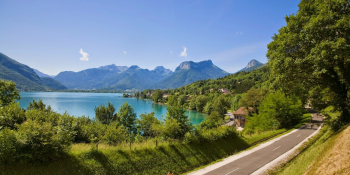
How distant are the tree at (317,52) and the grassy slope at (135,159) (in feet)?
38.0

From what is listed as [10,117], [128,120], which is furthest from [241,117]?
[10,117]

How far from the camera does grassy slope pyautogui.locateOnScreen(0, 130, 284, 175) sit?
13250mm

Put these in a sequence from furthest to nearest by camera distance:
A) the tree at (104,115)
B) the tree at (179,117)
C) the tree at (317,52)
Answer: the tree at (104,115)
the tree at (179,117)
the tree at (317,52)

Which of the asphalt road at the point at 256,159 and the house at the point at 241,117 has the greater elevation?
the asphalt road at the point at 256,159

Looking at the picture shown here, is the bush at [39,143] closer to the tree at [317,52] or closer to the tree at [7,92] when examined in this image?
the tree at [317,52]

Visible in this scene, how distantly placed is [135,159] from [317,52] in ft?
59.6

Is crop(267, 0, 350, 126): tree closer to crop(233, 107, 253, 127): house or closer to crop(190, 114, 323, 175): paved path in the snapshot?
crop(190, 114, 323, 175): paved path

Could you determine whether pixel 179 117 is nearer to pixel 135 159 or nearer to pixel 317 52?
pixel 135 159

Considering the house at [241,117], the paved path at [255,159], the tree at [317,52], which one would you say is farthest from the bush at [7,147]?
the house at [241,117]

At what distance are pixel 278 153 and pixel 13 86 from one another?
50440 millimetres

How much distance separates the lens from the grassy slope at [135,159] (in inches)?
522

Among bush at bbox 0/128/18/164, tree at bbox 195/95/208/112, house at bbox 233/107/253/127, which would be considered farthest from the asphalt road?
tree at bbox 195/95/208/112

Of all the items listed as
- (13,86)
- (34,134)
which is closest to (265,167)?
(34,134)

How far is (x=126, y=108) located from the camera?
47.8 metres
